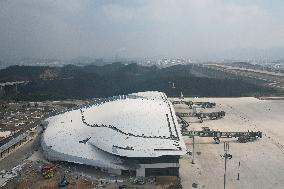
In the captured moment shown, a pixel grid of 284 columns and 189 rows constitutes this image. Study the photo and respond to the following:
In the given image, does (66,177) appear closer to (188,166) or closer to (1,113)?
(188,166)

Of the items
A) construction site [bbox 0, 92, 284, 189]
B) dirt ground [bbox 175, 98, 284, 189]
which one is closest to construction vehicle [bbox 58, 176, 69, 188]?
construction site [bbox 0, 92, 284, 189]

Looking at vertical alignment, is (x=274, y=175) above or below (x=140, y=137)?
below

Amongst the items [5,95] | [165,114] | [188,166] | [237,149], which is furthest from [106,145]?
[5,95]

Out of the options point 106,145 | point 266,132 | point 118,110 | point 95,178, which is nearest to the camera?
point 95,178

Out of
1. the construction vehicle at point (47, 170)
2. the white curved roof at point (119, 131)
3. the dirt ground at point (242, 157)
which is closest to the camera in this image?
the dirt ground at point (242, 157)

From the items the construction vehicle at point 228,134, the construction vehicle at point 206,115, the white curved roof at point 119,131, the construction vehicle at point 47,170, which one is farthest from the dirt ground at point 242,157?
the construction vehicle at point 47,170

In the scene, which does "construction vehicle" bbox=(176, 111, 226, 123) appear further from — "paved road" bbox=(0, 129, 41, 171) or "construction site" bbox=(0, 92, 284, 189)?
"paved road" bbox=(0, 129, 41, 171)

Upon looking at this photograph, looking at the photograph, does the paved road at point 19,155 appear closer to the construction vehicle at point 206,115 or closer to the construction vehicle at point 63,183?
the construction vehicle at point 63,183
